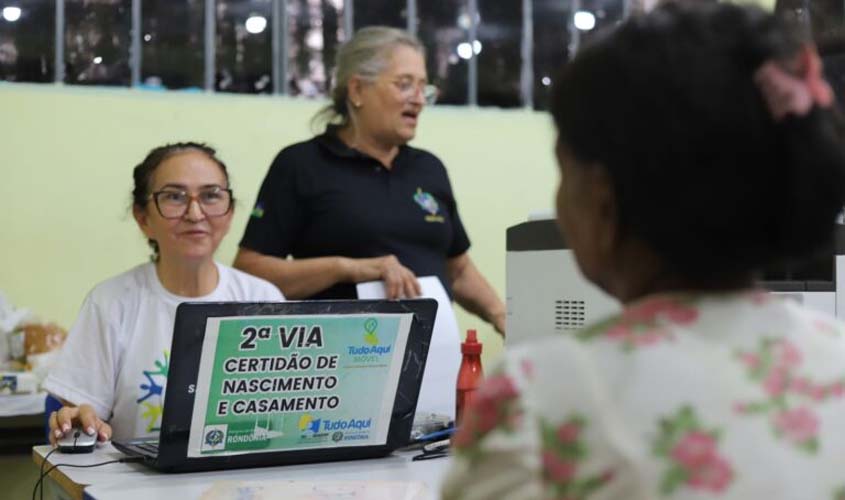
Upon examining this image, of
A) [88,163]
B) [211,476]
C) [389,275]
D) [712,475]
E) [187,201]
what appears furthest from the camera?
[88,163]

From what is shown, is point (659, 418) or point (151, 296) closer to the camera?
point (659, 418)

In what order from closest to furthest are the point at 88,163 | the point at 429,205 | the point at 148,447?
the point at 148,447 < the point at 429,205 < the point at 88,163

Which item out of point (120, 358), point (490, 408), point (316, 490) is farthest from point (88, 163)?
point (490, 408)

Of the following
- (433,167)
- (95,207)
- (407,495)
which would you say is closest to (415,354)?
(407,495)

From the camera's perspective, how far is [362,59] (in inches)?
120

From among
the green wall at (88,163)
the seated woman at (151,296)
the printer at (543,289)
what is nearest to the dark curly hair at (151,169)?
the seated woman at (151,296)

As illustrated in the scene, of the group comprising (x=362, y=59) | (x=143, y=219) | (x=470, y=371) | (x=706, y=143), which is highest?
(x=362, y=59)

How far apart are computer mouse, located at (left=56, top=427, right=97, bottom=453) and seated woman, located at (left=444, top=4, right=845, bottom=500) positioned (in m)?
1.36

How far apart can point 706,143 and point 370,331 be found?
1118 mm

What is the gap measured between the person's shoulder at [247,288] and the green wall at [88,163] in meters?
1.14

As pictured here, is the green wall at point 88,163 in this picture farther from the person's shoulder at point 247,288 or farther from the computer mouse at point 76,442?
the computer mouse at point 76,442

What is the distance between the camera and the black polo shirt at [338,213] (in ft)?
9.46

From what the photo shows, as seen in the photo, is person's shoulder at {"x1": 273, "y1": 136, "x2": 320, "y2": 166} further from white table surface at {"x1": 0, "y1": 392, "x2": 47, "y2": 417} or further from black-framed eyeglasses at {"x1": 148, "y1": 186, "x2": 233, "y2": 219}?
white table surface at {"x1": 0, "y1": 392, "x2": 47, "y2": 417}

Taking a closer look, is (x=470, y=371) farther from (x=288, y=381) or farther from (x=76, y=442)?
(x=76, y=442)
